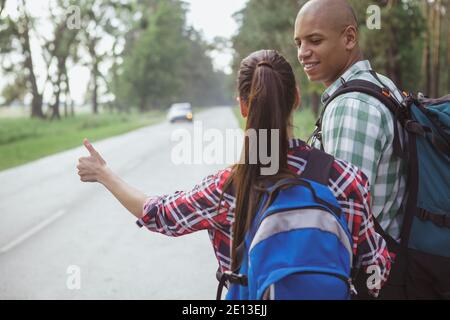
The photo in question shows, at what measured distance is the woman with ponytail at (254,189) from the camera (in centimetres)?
145

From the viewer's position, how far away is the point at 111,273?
527 centimetres

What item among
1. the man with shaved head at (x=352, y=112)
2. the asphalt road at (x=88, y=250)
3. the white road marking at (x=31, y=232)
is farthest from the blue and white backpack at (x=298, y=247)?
the white road marking at (x=31, y=232)

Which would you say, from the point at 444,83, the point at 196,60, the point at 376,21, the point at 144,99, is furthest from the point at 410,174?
the point at 196,60

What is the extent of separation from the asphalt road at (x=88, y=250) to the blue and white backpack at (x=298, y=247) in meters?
3.37

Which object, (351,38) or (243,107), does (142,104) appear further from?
(243,107)

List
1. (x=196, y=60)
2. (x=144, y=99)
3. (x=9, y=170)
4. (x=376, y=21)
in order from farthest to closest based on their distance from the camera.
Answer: (x=196, y=60) < (x=144, y=99) < (x=9, y=170) < (x=376, y=21)

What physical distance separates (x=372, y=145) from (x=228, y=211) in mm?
535

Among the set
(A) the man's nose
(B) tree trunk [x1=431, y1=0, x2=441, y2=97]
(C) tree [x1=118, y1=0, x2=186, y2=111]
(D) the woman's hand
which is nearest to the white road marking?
(D) the woman's hand

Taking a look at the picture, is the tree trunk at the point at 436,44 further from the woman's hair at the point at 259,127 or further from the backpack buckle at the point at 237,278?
the backpack buckle at the point at 237,278

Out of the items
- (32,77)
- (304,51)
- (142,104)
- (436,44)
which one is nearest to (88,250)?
(304,51)

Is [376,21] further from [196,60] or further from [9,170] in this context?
[196,60]

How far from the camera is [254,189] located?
1.43 m

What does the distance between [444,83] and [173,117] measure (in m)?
17.9

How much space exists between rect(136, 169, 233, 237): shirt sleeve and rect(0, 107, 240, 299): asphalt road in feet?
10.3
